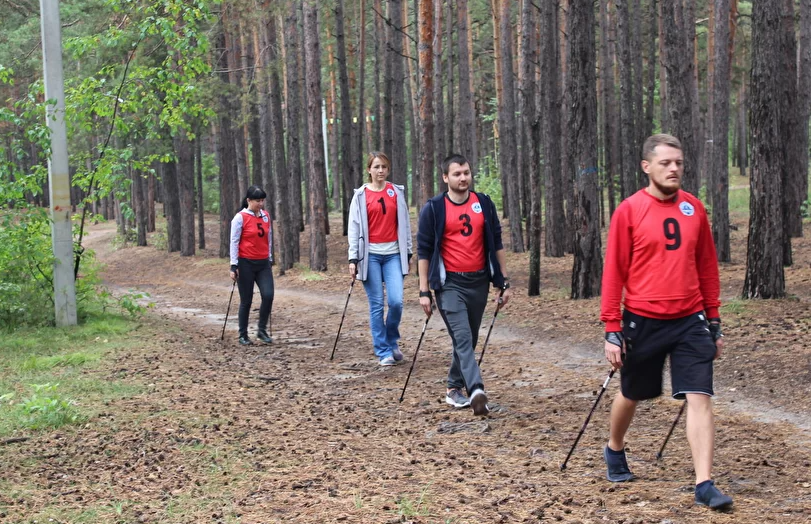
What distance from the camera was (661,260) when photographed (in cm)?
484

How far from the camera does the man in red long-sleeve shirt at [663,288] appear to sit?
4.77 m

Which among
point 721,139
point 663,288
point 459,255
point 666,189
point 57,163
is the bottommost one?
point 663,288

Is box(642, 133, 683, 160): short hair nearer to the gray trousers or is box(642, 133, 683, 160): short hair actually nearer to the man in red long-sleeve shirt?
the man in red long-sleeve shirt

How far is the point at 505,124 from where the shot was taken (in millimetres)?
25688

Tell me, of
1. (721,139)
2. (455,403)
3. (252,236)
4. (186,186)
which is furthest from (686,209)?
(186,186)

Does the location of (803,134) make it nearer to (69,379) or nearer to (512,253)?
(512,253)

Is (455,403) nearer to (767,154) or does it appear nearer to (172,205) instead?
(767,154)

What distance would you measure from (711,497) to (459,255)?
3.38 m

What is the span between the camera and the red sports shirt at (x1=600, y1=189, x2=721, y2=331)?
482cm

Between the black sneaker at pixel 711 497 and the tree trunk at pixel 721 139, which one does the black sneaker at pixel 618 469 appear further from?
the tree trunk at pixel 721 139

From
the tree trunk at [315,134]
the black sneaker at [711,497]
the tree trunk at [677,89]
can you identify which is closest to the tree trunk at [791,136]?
the tree trunk at [677,89]

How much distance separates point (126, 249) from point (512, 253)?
19638mm

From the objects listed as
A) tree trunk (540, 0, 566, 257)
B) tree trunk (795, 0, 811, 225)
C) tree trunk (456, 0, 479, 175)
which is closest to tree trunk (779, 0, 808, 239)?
tree trunk (795, 0, 811, 225)

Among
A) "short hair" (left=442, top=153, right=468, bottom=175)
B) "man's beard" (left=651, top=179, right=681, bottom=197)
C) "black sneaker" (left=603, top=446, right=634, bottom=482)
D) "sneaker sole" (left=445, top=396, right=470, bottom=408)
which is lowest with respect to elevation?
"sneaker sole" (left=445, top=396, right=470, bottom=408)
